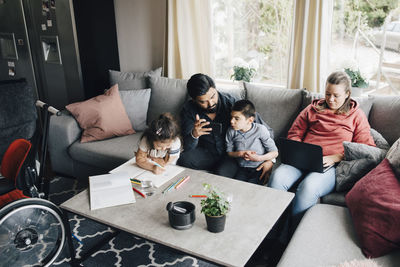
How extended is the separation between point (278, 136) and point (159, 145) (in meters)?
1.02

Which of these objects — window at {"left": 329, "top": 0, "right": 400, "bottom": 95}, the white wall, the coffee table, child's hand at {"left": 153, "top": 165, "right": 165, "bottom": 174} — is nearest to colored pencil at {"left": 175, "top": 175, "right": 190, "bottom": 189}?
the coffee table

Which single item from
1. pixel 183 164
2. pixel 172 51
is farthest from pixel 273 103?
pixel 172 51

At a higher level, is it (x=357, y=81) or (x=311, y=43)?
(x=311, y=43)

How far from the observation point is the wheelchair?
5.66 feet

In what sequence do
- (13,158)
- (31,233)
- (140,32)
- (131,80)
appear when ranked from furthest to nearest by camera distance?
1. (140,32)
2. (131,80)
3. (13,158)
4. (31,233)

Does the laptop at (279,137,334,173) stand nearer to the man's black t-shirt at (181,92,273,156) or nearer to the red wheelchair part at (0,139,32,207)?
the man's black t-shirt at (181,92,273,156)

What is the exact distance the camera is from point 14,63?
388 cm

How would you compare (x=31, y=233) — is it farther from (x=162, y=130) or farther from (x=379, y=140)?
(x=379, y=140)

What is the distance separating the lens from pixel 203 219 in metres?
1.53

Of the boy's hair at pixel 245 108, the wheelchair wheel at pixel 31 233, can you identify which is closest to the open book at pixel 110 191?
the wheelchair wheel at pixel 31 233

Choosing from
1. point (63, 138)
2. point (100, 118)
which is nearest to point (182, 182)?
point (100, 118)

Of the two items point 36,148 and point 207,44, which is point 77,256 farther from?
point 207,44

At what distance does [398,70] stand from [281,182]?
4.96ft

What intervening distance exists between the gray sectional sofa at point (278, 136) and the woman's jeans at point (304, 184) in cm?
7
